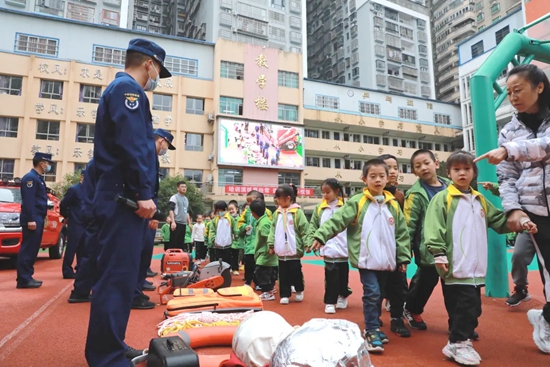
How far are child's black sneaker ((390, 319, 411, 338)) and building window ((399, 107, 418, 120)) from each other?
36.3 metres

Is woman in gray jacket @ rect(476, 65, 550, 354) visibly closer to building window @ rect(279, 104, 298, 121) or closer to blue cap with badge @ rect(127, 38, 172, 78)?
blue cap with badge @ rect(127, 38, 172, 78)

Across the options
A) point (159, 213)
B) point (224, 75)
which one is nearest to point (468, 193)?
point (159, 213)

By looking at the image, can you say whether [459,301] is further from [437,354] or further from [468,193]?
[468,193]

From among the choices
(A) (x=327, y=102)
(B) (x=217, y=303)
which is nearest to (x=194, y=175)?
(A) (x=327, y=102)

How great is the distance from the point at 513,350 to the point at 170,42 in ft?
99.8

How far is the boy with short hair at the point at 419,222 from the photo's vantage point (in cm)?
329

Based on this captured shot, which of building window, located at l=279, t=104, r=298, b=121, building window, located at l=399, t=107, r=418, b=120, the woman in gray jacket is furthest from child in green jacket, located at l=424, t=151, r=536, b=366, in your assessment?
building window, located at l=399, t=107, r=418, b=120

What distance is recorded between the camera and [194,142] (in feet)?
94.8

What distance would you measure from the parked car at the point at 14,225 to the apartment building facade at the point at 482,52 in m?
28.6

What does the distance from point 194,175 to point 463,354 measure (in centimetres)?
2735

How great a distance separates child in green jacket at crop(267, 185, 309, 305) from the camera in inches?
185

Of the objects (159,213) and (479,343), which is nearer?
(159,213)

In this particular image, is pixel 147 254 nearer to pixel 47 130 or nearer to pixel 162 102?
pixel 162 102

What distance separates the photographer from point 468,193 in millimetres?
2715
